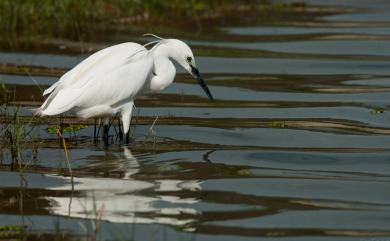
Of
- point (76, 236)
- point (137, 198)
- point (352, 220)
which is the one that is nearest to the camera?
point (76, 236)

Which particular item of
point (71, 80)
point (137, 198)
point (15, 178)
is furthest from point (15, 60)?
point (137, 198)

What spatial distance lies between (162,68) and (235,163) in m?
1.58

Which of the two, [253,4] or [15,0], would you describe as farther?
[253,4]

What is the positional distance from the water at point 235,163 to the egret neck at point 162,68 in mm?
565

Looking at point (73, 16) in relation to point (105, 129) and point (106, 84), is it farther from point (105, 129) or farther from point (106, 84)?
point (106, 84)

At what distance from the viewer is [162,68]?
1073 centimetres

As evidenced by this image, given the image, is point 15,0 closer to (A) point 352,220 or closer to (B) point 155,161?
(B) point 155,161

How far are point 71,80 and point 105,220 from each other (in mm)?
2905

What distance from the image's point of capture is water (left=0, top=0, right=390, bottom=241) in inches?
298

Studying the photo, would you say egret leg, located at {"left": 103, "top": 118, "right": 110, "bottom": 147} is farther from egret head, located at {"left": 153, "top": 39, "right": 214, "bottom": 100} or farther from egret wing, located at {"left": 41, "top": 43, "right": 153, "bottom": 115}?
egret head, located at {"left": 153, "top": 39, "right": 214, "bottom": 100}

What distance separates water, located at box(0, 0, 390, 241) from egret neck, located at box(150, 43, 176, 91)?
565 millimetres

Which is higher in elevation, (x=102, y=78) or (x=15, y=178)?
(x=102, y=78)

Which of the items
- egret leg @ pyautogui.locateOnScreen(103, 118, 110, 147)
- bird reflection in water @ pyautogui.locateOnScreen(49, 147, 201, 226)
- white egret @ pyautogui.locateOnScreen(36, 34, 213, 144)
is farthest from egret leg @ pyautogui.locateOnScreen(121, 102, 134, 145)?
bird reflection in water @ pyautogui.locateOnScreen(49, 147, 201, 226)

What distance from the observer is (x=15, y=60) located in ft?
49.3
